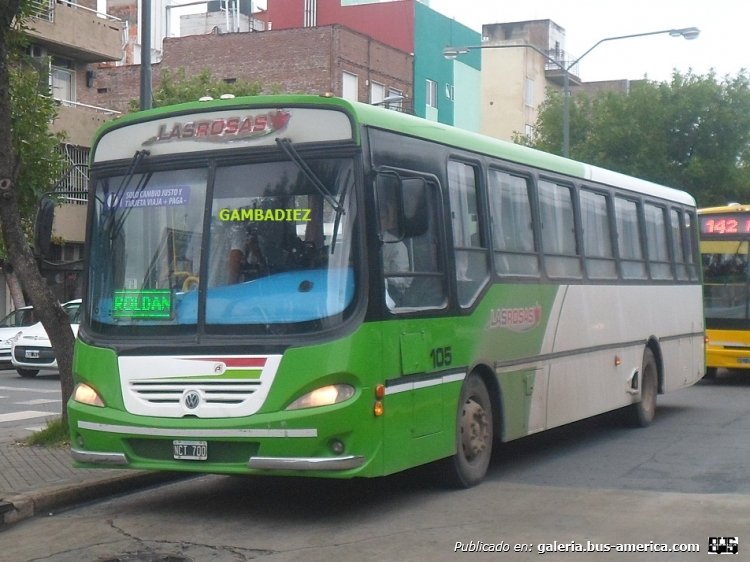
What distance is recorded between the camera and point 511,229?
10984 millimetres

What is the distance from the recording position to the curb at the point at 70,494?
9.03 meters

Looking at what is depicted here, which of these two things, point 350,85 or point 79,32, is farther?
point 350,85

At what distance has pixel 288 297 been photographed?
846cm

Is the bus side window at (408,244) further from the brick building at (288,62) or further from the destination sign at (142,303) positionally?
the brick building at (288,62)

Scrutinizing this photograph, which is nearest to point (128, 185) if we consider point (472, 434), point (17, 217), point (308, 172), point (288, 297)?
point (308, 172)

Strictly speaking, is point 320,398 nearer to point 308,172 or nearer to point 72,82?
point 308,172

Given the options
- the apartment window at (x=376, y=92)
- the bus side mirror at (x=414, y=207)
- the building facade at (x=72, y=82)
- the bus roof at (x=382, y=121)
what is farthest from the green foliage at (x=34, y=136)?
the apartment window at (x=376, y=92)

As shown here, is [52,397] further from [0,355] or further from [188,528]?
[188,528]

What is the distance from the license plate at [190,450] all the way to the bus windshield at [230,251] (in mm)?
800

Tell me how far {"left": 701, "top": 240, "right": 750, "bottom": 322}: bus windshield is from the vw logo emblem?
537 inches

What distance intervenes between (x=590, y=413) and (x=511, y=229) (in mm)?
2682

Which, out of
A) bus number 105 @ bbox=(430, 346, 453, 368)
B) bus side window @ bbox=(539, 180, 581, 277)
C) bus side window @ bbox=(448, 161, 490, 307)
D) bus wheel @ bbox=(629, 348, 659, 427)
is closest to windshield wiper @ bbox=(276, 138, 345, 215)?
bus number 105 @ bbox=(430, 346, 453, 368)

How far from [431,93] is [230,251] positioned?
138ft

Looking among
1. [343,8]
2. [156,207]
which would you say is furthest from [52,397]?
[343,8]
